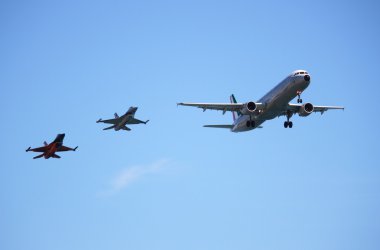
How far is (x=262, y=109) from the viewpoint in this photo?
240 ft

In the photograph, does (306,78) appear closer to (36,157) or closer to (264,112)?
(264,112)

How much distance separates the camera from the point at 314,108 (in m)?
81.6

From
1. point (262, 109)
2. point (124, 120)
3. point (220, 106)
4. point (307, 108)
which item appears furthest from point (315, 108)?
point (124, 120)

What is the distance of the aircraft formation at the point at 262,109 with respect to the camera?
67.3 m

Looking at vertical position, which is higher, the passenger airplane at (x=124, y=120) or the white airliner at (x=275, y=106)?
the passenger airplane at (x=124, y=120)

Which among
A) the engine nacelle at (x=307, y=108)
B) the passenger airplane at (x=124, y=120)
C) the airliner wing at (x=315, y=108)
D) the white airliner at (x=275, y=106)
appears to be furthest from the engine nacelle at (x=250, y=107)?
the passenger airplane at (x=124, y=120)

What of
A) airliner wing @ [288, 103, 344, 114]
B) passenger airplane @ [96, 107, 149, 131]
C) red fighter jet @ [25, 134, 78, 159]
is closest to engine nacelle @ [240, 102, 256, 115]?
airliner wing @ [288, 103, 344, 114]

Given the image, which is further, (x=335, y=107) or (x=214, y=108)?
(x=335, y=107)

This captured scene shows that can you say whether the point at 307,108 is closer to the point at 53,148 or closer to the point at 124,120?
the point at 124,120

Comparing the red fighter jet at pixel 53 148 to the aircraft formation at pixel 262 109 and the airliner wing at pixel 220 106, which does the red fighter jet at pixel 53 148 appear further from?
the airliner wing at pixel 220 106

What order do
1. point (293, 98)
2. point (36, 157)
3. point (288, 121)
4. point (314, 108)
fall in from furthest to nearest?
1. point (314, 108)
2. point (288, 121)
3. point (293, 98)
4. point (36, 157)

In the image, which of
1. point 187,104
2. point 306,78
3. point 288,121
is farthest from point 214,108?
point 306,78

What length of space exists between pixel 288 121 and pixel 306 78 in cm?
1067

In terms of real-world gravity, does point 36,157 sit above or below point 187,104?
below
